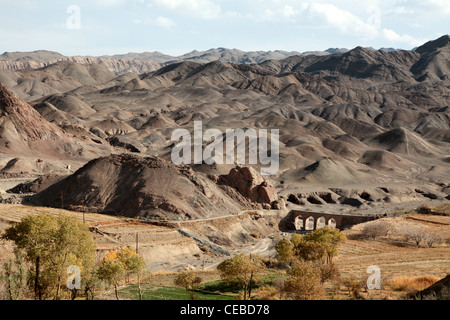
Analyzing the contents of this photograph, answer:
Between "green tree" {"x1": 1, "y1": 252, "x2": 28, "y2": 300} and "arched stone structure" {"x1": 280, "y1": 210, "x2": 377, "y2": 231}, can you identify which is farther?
"arched stone structure" {"x1": 280, "y1": 210, "x2": 377, "y2": 231}

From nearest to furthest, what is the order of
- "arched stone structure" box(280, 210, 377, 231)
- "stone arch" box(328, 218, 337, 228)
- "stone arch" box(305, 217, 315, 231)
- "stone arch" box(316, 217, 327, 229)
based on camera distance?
"arched stone structure" box(280, 210, 377, 231), "stone arch" box(328, 218, 337, 228), "stone arch" box(305, 217, 315, 231), "stone arch" box(316, 217, 327, 229)

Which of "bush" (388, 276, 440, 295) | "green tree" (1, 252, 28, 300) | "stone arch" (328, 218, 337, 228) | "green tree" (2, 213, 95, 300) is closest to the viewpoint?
"green tree" (1, 252, 28, 300)

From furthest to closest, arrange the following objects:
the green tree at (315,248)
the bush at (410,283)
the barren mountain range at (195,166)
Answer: the barren mountain range at (195,166) → the green tree at (315,248) → the bush at (410,283)

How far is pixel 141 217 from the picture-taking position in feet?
182

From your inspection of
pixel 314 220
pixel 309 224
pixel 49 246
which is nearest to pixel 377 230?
pixel 314 220

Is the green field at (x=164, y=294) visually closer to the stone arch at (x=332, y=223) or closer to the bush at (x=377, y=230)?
the bush at (x=377, y=230)

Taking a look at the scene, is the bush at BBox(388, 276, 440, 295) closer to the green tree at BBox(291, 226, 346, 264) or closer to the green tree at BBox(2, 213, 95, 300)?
the green tree at BBox(291, 226, 346, 264)

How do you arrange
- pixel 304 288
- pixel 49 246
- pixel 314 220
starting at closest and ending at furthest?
pixel 304 288
pixel 49 246
pixel 314 220

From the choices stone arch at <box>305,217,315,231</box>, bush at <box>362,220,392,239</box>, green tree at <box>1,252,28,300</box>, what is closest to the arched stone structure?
stone arch at <box>305,217,315,231</box>

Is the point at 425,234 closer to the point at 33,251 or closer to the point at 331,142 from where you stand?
the point at 33,251

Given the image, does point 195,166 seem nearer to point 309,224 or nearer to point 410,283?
point 309,224

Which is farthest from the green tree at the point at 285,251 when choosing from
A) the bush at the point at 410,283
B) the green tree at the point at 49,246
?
Result: the green tree at the point at 49,246
